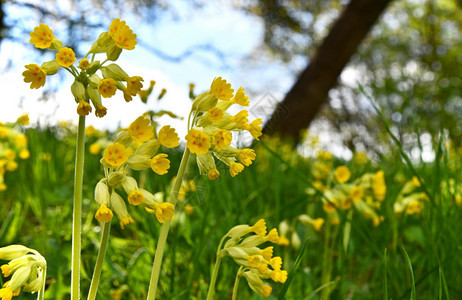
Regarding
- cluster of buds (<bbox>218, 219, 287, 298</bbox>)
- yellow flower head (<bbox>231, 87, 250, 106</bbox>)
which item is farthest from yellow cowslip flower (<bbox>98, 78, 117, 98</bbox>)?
cluster of buds (<bbox>218, 219, 287, 298</bbox>)

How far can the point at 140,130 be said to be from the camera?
2.37 feet

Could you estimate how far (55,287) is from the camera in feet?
4.24

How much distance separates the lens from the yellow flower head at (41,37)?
757 mm

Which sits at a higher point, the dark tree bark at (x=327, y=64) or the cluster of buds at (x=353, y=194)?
the dark tree bark at (x=327, y=64)

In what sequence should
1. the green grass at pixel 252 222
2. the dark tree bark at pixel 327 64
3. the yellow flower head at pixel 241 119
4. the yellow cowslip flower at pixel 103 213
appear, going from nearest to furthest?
the yellow cowslip flower at pixel 103 213 < the yellow flower head at pixel 241 119 < the green grass at pixel 252 222 < the dark tree bark at pixel 327 64

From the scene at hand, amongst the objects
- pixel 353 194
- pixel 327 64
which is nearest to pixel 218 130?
pixel 353 194

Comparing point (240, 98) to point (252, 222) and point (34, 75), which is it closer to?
point (34, 75)

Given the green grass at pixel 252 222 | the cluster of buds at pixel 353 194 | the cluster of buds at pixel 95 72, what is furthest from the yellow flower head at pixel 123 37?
the cluster of buds at pixel 353 194

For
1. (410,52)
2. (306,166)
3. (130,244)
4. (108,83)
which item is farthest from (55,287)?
(410,52)

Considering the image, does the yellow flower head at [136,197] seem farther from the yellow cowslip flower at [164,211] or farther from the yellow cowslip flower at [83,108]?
the yellow cowslip flower at [83,108]

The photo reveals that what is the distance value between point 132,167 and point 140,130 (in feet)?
0.20

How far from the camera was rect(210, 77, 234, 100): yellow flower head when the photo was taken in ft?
2.48

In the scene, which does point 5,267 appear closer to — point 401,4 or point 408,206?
point 408,206

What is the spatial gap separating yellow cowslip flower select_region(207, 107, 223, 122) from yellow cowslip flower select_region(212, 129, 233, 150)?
24mm
